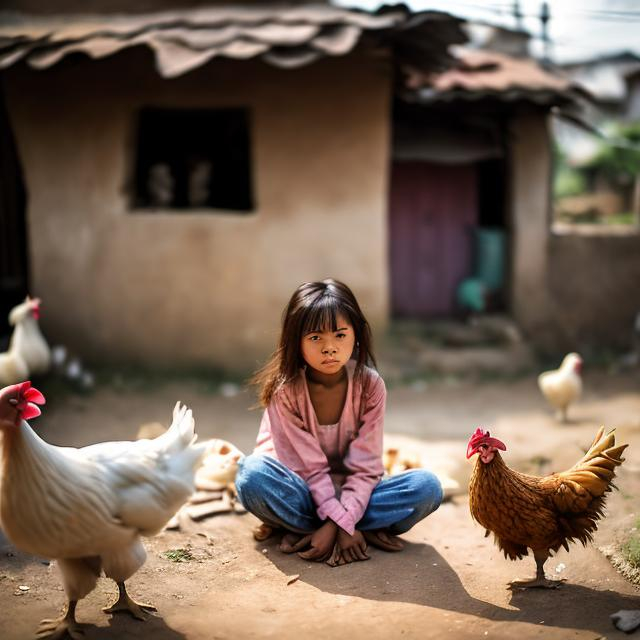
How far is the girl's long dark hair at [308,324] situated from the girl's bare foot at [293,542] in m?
0.64

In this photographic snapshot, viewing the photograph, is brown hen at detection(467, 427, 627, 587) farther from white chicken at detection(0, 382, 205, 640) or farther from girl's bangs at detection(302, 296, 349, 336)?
white chicken at detection(0, 382, 205, 640)

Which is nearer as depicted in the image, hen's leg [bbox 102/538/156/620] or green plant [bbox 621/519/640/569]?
hen's leg [bbox 102/538/156/620]

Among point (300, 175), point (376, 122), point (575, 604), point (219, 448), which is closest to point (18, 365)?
point (219, 448)

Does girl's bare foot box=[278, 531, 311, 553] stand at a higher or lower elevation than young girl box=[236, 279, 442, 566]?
lower

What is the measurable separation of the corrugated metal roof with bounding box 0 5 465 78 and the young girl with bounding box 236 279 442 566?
2882mm

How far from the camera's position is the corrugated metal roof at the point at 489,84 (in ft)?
23.9

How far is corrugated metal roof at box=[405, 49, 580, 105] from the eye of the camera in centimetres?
729

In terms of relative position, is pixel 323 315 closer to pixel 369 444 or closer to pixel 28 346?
pixel 369 444

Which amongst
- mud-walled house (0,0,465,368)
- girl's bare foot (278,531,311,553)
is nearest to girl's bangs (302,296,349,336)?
girl's bare foot (278,531,311,553)

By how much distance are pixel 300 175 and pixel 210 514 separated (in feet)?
12.6

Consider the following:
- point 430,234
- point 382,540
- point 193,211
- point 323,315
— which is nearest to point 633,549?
point 382,540

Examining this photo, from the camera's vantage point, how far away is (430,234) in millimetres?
8641

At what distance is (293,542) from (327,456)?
433mm

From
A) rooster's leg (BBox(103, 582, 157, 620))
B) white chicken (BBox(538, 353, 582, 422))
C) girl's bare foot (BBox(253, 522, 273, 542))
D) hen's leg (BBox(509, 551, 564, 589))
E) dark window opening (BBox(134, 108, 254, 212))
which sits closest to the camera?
rooster's leg (BBox(103, 582, 157, 620))
